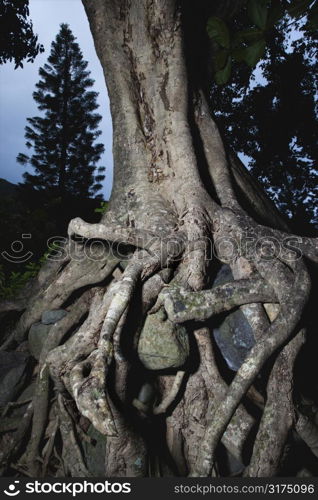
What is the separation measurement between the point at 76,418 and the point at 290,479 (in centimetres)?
144

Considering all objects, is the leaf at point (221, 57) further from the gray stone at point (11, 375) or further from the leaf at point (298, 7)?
the gray stone at point (11, 375)

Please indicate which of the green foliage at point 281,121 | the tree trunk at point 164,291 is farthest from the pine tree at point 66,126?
the tree trunk at point 164,291

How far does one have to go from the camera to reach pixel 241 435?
2.22 metres

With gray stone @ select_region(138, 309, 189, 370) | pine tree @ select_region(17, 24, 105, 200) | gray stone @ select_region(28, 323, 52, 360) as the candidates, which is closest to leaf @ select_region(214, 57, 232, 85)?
gray stone @ select_region(138, 309, 189, 370)

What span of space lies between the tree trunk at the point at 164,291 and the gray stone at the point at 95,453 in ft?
0.20

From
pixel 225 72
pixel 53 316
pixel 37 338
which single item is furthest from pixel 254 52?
pixel 37 338

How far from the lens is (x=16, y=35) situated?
566 cm

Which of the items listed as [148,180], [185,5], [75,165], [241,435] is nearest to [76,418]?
[241,435]

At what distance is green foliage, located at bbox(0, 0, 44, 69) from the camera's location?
213 inches

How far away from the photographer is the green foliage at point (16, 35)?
5.41 m

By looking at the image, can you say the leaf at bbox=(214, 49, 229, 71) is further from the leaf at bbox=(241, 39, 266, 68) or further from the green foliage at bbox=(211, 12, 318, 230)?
the green foliage at bbox=(211, 12, 318, 230)

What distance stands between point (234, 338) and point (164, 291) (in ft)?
2.14

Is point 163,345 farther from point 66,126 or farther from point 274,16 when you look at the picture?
point 66,126

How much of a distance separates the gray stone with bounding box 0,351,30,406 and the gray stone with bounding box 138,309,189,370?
117cm
